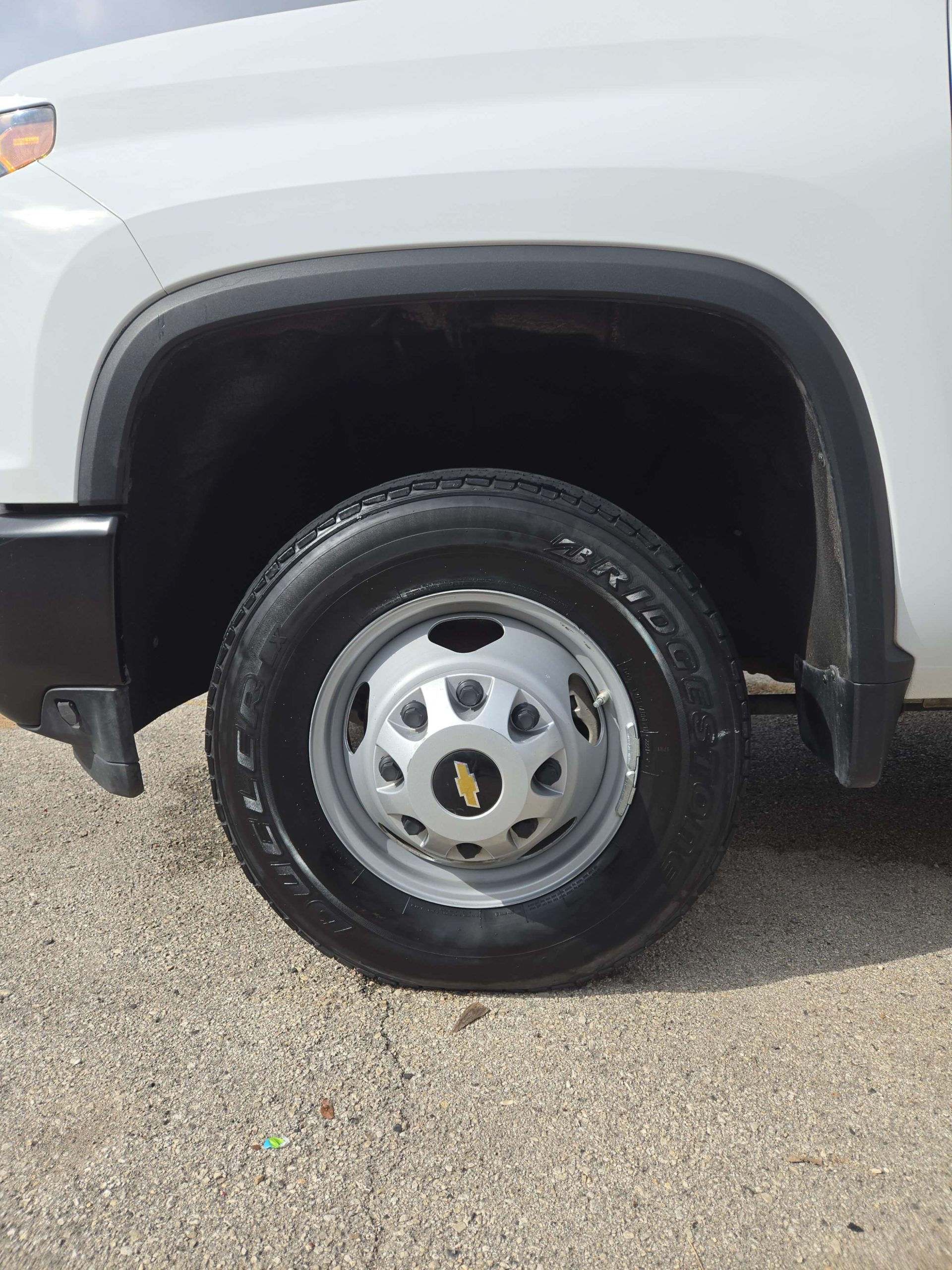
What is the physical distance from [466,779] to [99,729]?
2.34 feet

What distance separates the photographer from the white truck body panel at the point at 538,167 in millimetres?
1389

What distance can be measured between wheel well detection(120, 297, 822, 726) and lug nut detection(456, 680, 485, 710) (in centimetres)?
62

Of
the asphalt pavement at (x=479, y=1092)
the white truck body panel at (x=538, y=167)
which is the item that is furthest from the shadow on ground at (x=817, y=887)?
the white truck body panel at (x=538, y=167)

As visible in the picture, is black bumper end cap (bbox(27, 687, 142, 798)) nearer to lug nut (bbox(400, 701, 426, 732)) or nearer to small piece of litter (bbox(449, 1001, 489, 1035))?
lug nut (bbox(400, 701, 426, 732))

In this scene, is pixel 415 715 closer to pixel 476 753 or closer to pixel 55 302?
pixel 476 753

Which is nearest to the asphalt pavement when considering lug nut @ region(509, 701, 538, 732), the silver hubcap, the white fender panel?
the silver hubcap

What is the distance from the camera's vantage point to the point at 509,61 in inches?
56.6

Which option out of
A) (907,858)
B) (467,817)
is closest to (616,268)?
(467,817)

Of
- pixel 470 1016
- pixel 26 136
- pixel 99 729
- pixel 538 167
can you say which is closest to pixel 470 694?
pixel 470 1016

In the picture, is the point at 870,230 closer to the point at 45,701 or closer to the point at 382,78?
the point at 382,78

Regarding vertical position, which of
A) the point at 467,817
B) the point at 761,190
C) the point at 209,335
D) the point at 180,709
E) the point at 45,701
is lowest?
the point at 180,709

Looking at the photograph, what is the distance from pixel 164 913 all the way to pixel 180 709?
187 cm

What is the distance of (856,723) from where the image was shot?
155cm

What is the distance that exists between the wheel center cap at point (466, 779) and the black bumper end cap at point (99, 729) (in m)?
0.58
